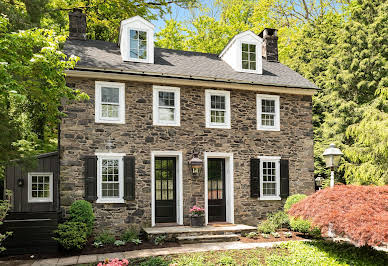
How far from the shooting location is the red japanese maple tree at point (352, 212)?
292 inches

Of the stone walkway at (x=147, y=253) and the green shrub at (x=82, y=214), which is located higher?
the green shrub at (x=82, y=214)

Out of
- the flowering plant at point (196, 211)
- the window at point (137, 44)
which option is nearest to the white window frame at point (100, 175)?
the flowering plant at point (196, 211)

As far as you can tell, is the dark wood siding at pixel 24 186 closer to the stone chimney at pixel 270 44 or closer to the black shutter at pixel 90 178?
the black shutter at pixel 90 178

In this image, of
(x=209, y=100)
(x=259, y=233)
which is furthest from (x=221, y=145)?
(x=259, y=233)

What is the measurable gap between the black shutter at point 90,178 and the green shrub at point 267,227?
5460mm

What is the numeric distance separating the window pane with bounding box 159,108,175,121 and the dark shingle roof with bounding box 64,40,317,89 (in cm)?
119

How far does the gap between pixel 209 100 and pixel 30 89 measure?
6.30 meters

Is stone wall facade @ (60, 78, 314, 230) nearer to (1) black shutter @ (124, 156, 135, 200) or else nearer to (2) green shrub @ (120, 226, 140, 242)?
(1) black shutter @ (124, 156, 135, 200)

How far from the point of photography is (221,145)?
496 inches

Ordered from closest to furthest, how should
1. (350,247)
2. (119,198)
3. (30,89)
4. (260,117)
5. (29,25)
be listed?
1. (30,89)
2. (350,247)
3. (119,198)
4. (29,25)
5. (260,117)

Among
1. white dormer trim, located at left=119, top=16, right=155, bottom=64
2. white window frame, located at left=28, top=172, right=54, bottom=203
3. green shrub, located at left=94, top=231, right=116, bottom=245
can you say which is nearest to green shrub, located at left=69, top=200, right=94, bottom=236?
green shrub, located at left=94, top=231, right=116, bottom=245

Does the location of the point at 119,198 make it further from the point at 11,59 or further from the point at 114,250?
the point at 11,59

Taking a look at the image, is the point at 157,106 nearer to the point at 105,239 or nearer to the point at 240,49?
the point at 240,49

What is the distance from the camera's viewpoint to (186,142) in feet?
40.0
